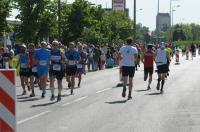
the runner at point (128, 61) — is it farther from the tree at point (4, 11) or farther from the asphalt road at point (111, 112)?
the tree at point (4, 11)

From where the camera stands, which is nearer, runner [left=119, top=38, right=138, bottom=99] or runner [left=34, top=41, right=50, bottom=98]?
runner [left=119, top=38, right=138, bottom=99]

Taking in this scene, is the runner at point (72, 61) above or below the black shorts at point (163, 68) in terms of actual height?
above

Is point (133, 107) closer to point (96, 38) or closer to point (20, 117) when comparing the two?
point (20, 117)

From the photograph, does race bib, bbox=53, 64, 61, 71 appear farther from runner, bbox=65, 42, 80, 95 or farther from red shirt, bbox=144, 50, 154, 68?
red shirt, bbox=144, 50, 154, 68

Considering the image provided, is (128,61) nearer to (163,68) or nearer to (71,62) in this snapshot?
(71,62)

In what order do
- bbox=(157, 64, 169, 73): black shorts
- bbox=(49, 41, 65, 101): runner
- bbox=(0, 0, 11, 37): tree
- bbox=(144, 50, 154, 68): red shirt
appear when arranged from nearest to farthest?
1. bbox=(49, 41, 65, 101): runner
2. bbox=(157, 64, 169, 73): black shorts
3. bbox=(144, 50, 154, 68): red shirt
4. bbox=(0, 0, 11, 37): tree

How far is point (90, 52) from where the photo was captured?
132ft

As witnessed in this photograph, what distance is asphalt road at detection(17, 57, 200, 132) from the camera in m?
13.1

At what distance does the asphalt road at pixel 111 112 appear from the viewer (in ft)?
43.0

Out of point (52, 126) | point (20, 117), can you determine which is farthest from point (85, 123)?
point (20, 117)

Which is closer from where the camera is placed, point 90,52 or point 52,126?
point 52,126

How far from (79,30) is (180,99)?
40.4 m

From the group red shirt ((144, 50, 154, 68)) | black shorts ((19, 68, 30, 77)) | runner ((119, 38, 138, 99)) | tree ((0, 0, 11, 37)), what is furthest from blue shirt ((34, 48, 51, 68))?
tree ((0, 0, 11, 37))

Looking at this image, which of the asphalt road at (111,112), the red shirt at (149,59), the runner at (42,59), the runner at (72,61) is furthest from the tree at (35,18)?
the runner at (42,59)
